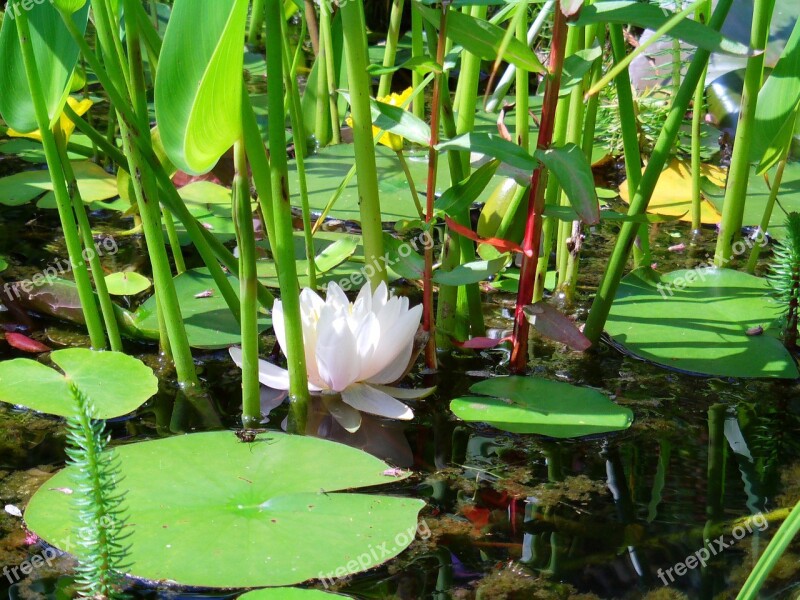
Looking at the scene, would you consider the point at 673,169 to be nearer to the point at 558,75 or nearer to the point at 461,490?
the point at 558,75

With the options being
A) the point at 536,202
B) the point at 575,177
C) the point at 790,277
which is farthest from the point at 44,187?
the point at 790,277

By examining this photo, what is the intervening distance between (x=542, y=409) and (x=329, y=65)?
3.85ft

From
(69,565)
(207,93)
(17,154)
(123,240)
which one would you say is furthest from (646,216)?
(17,154)

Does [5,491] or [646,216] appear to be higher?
[646,216]

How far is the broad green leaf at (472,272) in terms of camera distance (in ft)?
3.66

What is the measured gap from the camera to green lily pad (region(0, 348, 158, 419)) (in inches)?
43.0

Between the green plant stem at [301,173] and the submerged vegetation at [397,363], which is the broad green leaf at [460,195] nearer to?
the submerged vegetation at [397,363]

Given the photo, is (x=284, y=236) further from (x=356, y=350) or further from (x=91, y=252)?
(x=91, y=252)

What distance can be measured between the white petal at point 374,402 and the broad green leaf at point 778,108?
77cm

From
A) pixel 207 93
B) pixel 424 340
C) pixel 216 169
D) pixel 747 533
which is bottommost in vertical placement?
pixel 747 533

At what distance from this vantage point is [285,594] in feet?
2.44

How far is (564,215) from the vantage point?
1.10 m

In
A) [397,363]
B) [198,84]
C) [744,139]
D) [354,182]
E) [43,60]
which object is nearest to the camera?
[198,84]

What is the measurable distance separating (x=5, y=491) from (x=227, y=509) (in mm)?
302
